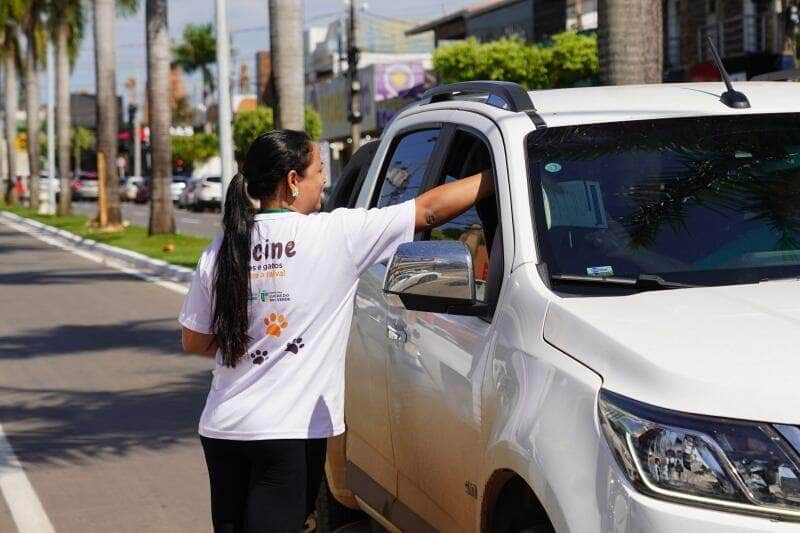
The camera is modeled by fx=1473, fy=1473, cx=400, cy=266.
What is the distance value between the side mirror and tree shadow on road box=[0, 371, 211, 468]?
488 centimetres

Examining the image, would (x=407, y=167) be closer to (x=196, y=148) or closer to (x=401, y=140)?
(x=401, y=140)

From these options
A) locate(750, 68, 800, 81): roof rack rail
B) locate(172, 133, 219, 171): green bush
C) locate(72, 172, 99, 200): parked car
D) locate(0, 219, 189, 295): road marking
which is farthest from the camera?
locate(172, 133, 219, 171): green bush

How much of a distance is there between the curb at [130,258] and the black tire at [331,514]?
11.3 metres

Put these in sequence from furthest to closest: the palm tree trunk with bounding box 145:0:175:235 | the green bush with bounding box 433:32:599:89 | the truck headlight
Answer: the green bush with bounding box 433:32:599:89 < the palm tree trunk with bounding box 145:0:175:235 < the truck headlight

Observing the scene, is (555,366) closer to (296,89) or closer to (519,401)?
(519,401)

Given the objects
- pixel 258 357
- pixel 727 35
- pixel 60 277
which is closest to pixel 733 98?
pixel 258 357

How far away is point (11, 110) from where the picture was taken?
7125 centimetres

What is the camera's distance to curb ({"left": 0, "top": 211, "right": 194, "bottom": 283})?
71.4 feet

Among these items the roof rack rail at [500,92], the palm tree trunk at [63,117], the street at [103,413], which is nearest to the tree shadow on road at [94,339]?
the street at [103,413]

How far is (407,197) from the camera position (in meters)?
5.38

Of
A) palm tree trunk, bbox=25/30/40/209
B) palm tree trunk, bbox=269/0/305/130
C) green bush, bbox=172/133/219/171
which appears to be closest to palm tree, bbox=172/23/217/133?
green bush, bbox=172/133/219/171

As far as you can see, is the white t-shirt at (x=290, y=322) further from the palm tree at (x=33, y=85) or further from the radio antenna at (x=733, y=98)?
the palm tree at (x=33, y=85)

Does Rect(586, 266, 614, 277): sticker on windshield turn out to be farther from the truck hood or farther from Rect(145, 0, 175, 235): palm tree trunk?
Rect(145, 0, 175, 235): palm tree trunk

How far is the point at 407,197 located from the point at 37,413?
5508 mm
